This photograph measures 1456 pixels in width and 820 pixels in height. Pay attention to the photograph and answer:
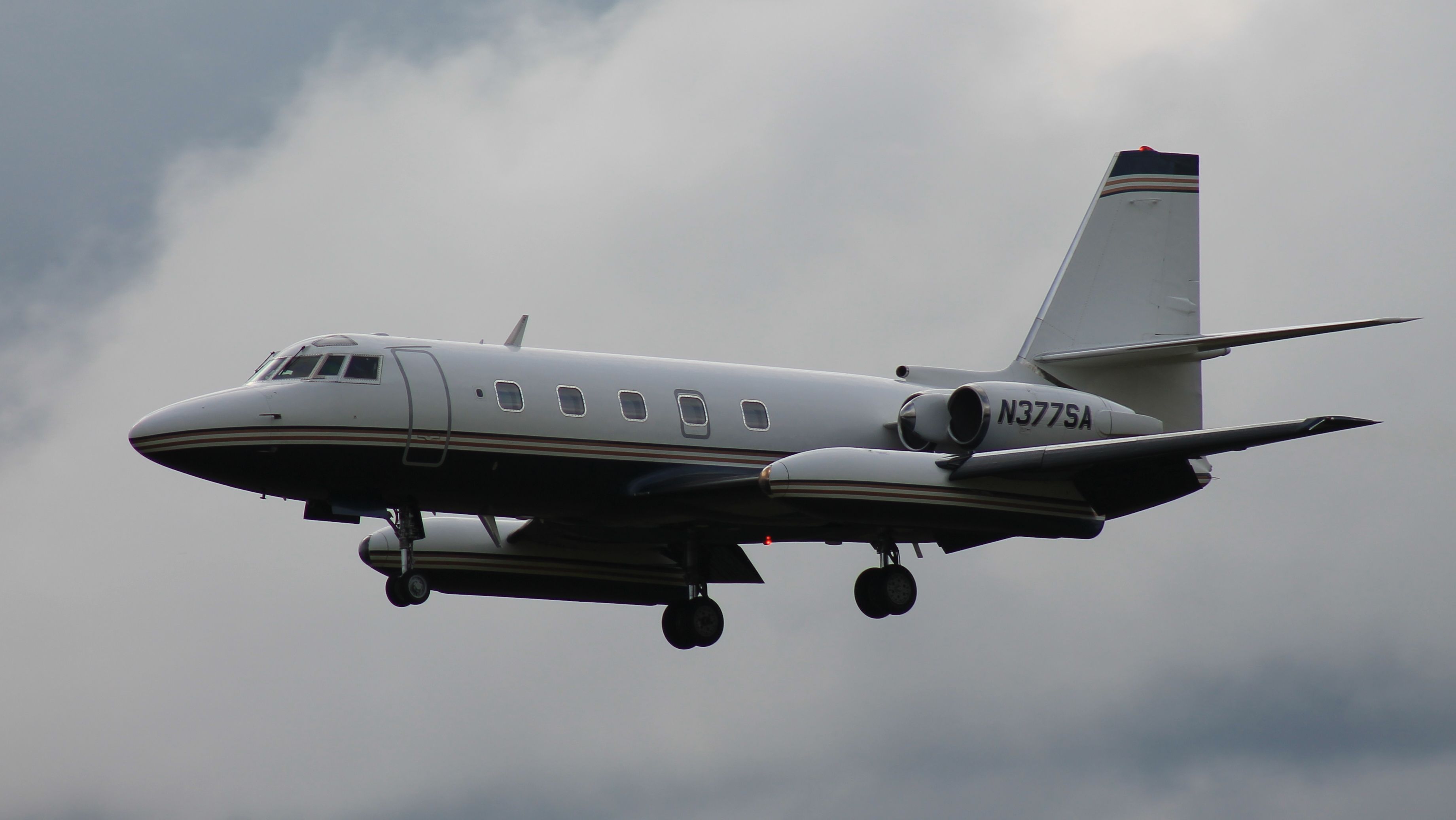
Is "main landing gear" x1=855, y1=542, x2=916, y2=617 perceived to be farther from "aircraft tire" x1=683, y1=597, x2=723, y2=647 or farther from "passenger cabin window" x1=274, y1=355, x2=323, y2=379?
"passenger cabin window" x1=274, y1=355, x2=323, y2=379

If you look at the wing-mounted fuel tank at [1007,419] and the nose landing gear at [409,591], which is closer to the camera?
the nose landing gear at [409,591]

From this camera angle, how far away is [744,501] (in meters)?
26.3

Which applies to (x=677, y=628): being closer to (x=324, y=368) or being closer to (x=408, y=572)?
(x=408, y=572)

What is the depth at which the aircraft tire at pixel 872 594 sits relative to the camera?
1116 inches

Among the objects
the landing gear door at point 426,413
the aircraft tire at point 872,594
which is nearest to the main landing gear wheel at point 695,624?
the aircraft tire at point 872,594

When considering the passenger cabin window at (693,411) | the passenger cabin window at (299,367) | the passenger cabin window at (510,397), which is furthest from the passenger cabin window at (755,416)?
Result: the passenger cabin window at (299,367)

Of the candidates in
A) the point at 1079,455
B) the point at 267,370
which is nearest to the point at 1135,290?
the point at 1079,455

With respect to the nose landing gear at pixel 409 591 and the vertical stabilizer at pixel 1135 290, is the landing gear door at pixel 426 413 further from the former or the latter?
the vertical stabilizer at pixel 1135 290

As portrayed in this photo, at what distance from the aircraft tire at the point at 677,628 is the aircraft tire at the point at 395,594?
6131 millimetres

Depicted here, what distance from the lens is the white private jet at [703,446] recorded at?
24.5 meters

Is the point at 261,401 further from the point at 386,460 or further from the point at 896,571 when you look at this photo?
the point at 896,571

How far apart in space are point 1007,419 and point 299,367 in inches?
426

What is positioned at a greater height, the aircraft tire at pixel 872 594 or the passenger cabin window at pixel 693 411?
the passenger cabin window at pixel 693 411

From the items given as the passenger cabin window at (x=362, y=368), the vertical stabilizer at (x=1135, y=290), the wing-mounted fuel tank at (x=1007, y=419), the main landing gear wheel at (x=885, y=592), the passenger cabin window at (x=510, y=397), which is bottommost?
the main landing gear wheel at (x=885, y=592)
